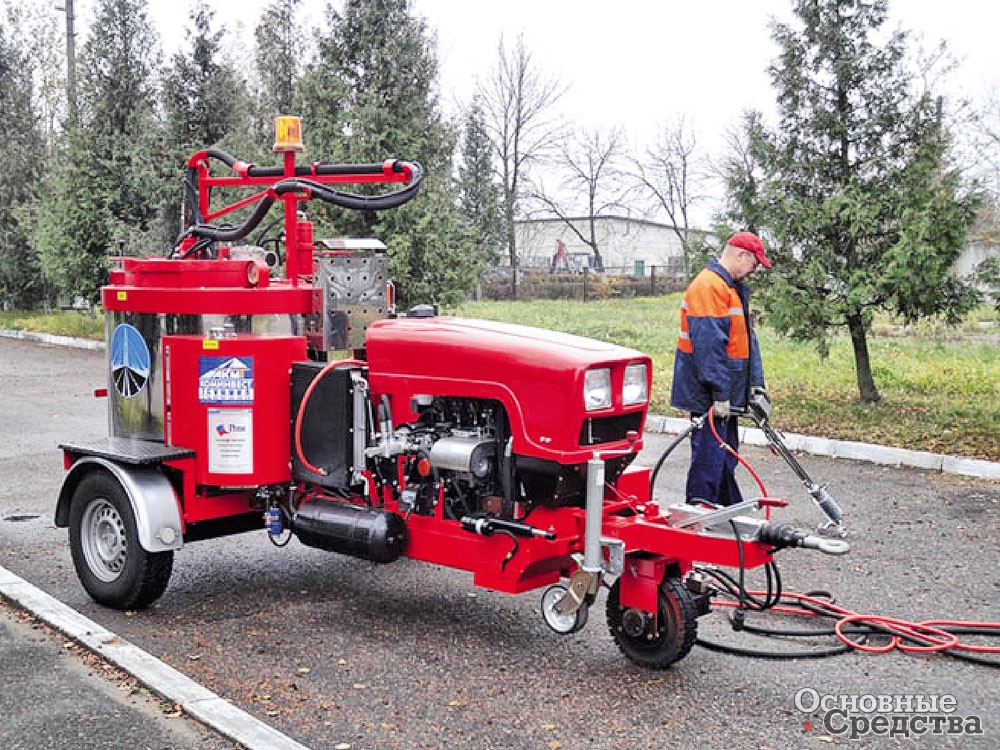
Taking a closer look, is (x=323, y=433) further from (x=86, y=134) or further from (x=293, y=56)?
(x=293, y=56)

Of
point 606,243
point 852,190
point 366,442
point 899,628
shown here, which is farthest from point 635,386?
point 606,243

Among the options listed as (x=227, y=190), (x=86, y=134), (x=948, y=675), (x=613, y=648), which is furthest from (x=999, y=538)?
(x=86, y=134)

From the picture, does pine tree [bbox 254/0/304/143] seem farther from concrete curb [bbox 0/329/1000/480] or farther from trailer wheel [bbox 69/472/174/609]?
trailer wheel [bbox 69/472/174/609]

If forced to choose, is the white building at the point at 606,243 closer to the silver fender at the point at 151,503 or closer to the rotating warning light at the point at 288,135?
the rotating warning light at the point at 288,135

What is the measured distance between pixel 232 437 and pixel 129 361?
0.82 metres

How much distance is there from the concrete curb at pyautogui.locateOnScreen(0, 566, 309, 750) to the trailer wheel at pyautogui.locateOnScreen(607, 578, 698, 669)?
159 centimetres

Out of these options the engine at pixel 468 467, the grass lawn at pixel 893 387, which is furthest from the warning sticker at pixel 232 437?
the grass lawn at pixel 893 387

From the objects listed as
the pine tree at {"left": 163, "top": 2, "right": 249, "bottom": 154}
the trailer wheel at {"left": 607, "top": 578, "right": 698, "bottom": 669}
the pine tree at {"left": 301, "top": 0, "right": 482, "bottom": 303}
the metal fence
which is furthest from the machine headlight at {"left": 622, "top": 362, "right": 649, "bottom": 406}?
the metal fence

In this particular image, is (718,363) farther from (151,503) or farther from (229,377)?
(151,503)

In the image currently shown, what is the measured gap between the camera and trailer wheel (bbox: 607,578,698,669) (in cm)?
472

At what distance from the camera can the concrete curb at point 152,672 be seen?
404 centimetres

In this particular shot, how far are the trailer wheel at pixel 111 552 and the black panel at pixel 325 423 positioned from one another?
893 millimetres

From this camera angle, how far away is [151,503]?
5504 millimetres

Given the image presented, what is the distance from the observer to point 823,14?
11711 mm
